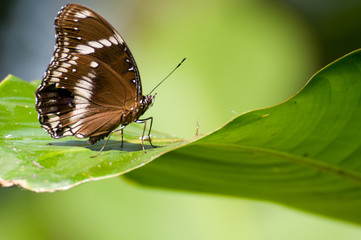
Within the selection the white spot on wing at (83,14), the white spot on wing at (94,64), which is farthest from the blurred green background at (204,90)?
the white spot on wing at (83,14)

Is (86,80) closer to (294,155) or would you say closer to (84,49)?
(84,49)

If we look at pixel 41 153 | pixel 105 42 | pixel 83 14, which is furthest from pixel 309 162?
pixel 83 14

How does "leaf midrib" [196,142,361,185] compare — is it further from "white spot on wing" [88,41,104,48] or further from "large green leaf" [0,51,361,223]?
"white spot on wing" [88,41,104,48]

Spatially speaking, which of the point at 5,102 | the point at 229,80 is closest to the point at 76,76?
the point at 5,102

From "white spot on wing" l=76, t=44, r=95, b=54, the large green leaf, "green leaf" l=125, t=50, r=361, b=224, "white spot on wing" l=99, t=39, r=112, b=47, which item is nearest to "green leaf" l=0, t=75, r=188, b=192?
the large green leaf

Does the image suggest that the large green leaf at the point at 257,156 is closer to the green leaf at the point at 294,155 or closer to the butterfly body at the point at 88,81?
the green leaf at the point at 294,155

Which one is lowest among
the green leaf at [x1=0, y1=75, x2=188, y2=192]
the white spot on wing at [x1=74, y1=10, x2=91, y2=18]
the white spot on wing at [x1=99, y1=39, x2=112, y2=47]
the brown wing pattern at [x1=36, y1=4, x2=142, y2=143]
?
the green leaf at [x1=0, y1=75, x2=188, y2=192]
